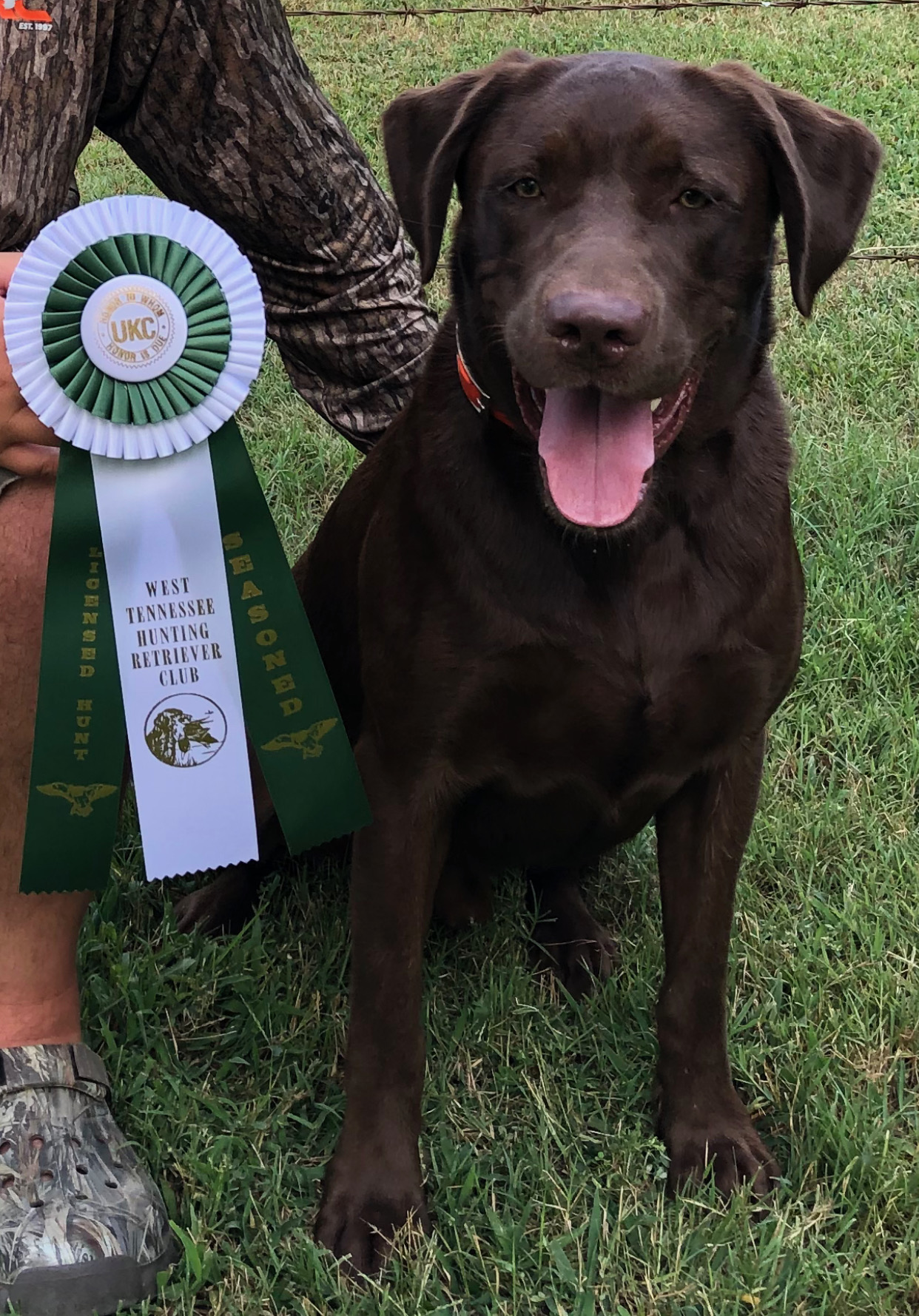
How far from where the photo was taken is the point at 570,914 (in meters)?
2.48

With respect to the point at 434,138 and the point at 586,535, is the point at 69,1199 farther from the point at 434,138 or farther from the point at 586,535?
the point at 434,138

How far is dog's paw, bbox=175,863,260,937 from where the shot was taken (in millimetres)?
2492

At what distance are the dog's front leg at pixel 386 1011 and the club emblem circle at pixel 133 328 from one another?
607 mm

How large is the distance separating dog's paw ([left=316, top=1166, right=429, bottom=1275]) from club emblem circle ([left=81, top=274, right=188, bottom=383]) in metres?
1.12

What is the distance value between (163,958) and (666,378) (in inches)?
50.7

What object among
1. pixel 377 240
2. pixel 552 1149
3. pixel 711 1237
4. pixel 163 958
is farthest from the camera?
pixel 377 240

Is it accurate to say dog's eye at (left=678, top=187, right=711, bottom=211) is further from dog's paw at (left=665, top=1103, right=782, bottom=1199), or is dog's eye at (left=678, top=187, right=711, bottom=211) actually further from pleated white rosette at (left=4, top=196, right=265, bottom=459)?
dog's paw at (left=665, top=1103, right=782, bottom=1199)

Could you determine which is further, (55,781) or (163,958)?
(163,958)

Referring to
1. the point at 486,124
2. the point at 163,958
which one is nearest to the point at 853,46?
the point at 486,124

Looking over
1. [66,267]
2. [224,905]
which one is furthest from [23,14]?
[224,905]

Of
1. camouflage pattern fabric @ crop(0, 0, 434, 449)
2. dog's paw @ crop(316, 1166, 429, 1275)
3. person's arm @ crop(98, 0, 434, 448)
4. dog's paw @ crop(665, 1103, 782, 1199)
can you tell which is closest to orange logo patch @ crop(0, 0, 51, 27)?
camouflage pattern fabric @ crop(0, 0, 434, 449)

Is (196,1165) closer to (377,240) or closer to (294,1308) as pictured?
(294,1308)

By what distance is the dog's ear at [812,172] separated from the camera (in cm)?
181

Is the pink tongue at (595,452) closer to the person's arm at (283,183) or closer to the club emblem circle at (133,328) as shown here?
the club emblem circle at (133,328)
